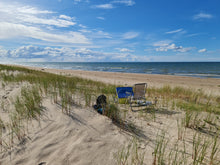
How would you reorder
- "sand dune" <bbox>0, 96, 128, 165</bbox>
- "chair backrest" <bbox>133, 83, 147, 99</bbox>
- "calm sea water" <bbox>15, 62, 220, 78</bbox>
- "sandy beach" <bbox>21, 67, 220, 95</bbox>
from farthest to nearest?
"calm sea water" <bbox>15, 62, 220, 78</bbox> < "sandy beach" <bbox>21, 67, 220, 95</bbox> < "chair backrest" <bbox>133, 83, 147, 99</bbox> < "sand dune" <bbox>0, 96, 128, 165</bbox>

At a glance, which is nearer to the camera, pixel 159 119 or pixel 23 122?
pixel 23 122

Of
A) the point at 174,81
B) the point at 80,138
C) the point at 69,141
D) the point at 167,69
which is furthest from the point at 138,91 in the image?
the point at 167,69

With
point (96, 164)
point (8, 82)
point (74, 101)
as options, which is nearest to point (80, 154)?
point (96, 164)

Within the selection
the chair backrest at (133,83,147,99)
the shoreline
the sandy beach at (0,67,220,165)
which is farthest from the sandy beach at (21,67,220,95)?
the sandy beach at (0,67,220,165)

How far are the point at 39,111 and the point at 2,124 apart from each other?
735mm

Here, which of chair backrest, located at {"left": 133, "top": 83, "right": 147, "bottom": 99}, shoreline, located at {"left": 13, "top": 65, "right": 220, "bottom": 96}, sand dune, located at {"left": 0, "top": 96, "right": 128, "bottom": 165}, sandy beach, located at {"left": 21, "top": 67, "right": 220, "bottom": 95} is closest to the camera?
sand dune, located at {"left": 0, "top": 96, "right": 128, "bottom": 165}

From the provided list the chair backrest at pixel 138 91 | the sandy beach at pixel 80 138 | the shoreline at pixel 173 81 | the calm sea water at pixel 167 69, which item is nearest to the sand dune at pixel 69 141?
the sandy beach at pixel 80 138

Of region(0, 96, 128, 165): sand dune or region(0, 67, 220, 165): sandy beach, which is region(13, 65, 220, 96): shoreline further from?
region(0, 96, 128, 165): sand dune

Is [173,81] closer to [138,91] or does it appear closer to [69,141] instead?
[138,91]

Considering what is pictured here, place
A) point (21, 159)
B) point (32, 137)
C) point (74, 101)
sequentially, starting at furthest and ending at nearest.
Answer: point (74, 101) → point (32, 137) → point (21, 159)

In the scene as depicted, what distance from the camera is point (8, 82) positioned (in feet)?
20.9

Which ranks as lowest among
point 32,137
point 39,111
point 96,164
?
point 96,164

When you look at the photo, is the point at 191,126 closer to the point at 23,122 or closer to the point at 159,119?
the point at 159,119

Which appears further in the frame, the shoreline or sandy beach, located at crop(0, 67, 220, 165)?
the shoreline
